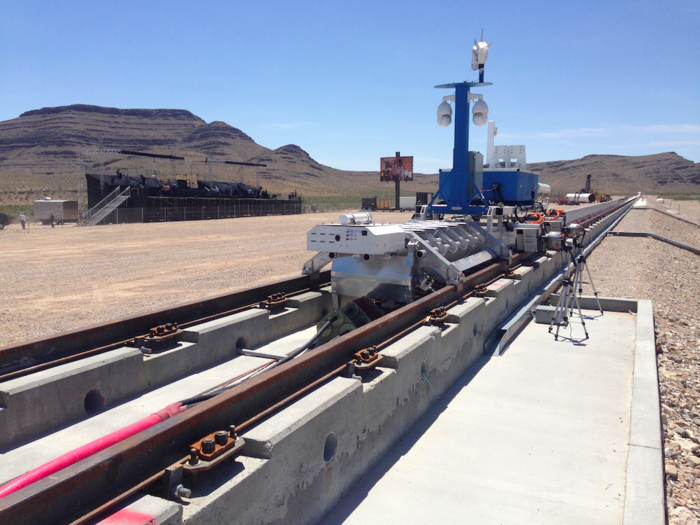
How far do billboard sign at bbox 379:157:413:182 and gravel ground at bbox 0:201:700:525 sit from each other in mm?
42646

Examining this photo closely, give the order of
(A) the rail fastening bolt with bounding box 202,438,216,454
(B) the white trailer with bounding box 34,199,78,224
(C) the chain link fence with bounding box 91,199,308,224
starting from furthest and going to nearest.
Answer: (C) the chain link fence with bounding box 91,199,308,224
(B) the white trailer with bounding box 34,199,78,224
(A) the rail fastening bolt with bounding box 202,438,216,454

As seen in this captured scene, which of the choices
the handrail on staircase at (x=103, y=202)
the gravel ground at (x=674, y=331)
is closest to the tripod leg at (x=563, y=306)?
the gravel ground at (x=674, y=331)

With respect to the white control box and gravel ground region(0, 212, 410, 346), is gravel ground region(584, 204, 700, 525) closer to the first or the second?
the white control box

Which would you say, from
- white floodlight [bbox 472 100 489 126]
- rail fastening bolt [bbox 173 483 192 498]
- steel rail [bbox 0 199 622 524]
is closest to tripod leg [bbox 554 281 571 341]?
white floodlight [bbox 472 100 489 126]

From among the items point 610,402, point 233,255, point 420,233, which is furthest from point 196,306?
point 233,255

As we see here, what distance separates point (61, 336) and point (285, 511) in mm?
2802

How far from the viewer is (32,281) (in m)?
13.0

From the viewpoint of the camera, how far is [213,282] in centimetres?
1245

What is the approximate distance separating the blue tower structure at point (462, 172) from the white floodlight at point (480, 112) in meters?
0.18

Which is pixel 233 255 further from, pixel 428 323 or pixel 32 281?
pixel 428 323

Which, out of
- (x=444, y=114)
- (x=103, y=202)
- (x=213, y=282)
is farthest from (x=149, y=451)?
(x=103, y=202)

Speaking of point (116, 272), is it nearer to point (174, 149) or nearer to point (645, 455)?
point (645, 455)

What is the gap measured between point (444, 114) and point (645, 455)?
8.16 m

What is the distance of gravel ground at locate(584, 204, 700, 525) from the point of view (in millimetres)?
4338
